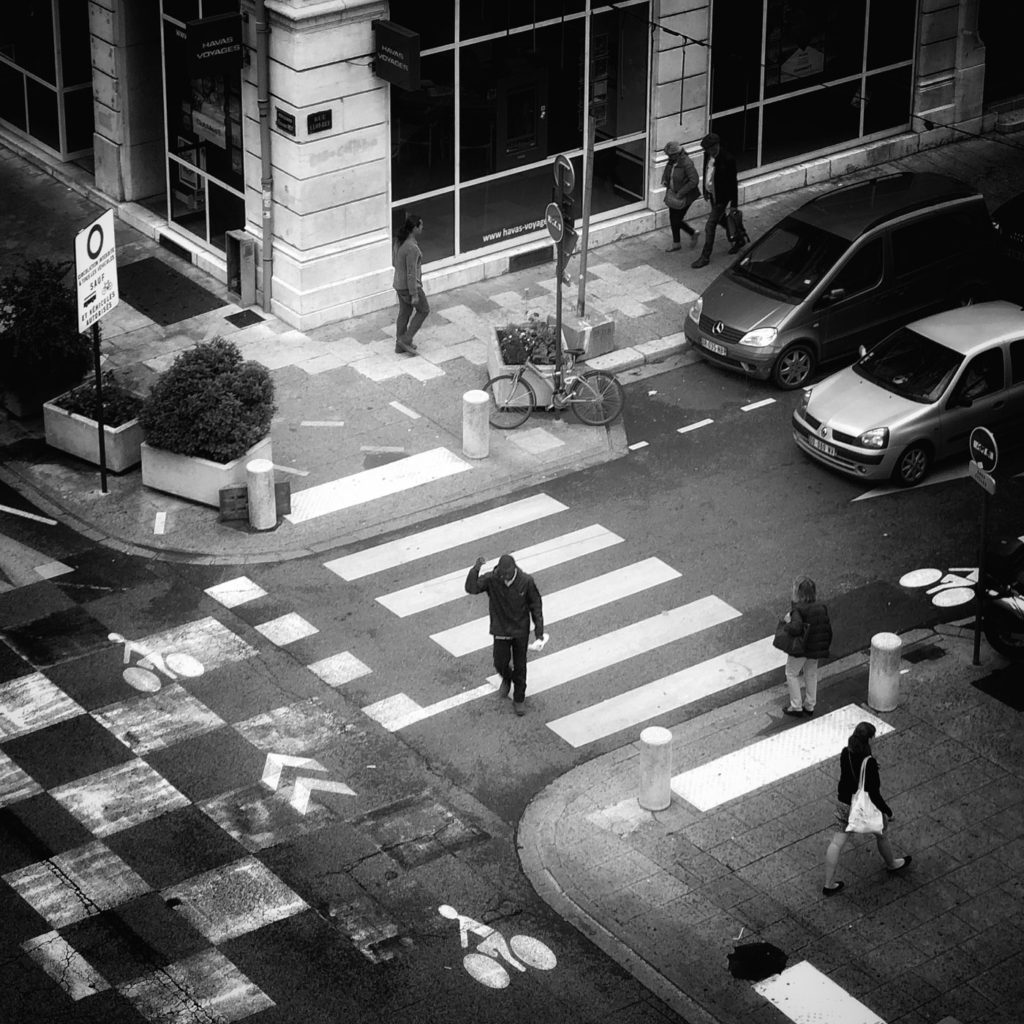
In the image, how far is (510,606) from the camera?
57.1ft

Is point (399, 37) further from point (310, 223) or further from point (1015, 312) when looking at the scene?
point (1015, 312)

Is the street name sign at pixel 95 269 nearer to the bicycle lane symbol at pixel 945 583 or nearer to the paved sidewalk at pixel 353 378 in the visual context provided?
the paved sidewalk at pixel 353 378

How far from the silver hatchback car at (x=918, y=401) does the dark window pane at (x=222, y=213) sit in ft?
28.2

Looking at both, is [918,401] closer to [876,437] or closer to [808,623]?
[876,437]

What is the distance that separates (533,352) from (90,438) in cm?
533

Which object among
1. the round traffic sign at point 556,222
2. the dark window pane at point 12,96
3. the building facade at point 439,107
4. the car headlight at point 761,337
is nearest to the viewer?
the round traffic sign at point 556,222

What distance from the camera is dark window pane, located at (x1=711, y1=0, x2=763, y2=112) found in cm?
2842

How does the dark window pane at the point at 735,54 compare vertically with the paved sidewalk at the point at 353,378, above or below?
above

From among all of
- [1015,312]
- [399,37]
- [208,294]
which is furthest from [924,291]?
[208,294]

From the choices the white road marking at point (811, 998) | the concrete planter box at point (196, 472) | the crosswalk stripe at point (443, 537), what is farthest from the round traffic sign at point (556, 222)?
the white road marking at point (811, 998)

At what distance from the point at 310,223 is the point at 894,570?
9.09m

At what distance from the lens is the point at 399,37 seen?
23.9 meters

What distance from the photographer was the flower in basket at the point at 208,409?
20875 millimetres

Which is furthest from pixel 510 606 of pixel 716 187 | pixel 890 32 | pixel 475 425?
pixel 890 32
